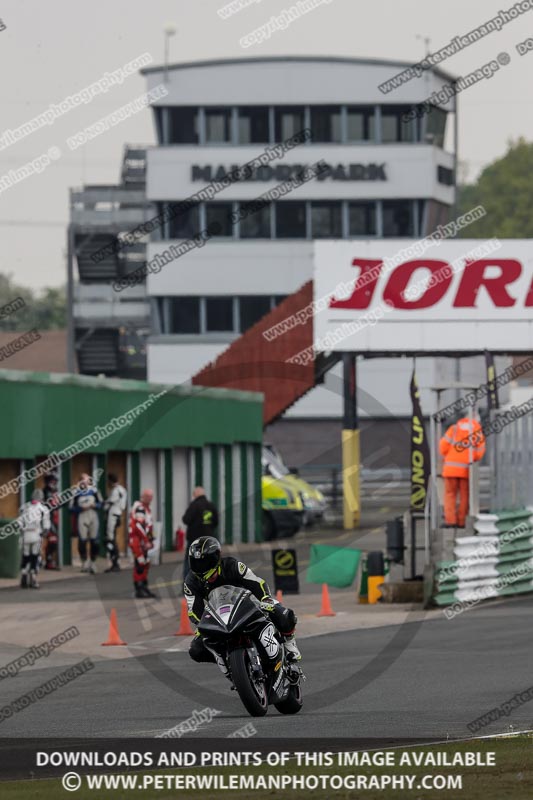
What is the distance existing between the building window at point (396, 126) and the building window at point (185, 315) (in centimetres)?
1050

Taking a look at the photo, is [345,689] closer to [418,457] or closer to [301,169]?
[418,457]

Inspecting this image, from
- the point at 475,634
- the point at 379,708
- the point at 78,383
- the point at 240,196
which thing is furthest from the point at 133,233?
the point at 379,708

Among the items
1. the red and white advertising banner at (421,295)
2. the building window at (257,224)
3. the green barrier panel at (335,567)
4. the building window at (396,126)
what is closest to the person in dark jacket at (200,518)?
the green barrier panel at (335,567)

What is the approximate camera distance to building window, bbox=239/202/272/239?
2975 inches

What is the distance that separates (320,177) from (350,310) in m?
31.5

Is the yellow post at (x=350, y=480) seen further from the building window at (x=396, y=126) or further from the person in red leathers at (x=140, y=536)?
the building window at (x=396, y=126)

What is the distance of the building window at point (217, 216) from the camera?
75188mm

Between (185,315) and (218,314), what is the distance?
1.38 m

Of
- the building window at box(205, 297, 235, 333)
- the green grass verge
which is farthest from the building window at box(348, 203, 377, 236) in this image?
the green grass verge

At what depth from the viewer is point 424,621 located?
2230cm

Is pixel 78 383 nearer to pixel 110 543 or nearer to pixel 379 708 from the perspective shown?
pixel 110 543

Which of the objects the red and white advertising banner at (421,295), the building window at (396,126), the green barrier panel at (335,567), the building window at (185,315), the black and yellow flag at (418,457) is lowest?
the green barrier panel at (335,567)

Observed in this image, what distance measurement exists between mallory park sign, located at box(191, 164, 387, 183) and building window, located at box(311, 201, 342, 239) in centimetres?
124

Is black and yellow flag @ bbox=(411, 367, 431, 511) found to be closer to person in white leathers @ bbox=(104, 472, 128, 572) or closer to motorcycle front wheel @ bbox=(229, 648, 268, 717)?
person in white leathers @ bbox=(104, 472, 128, 572)
